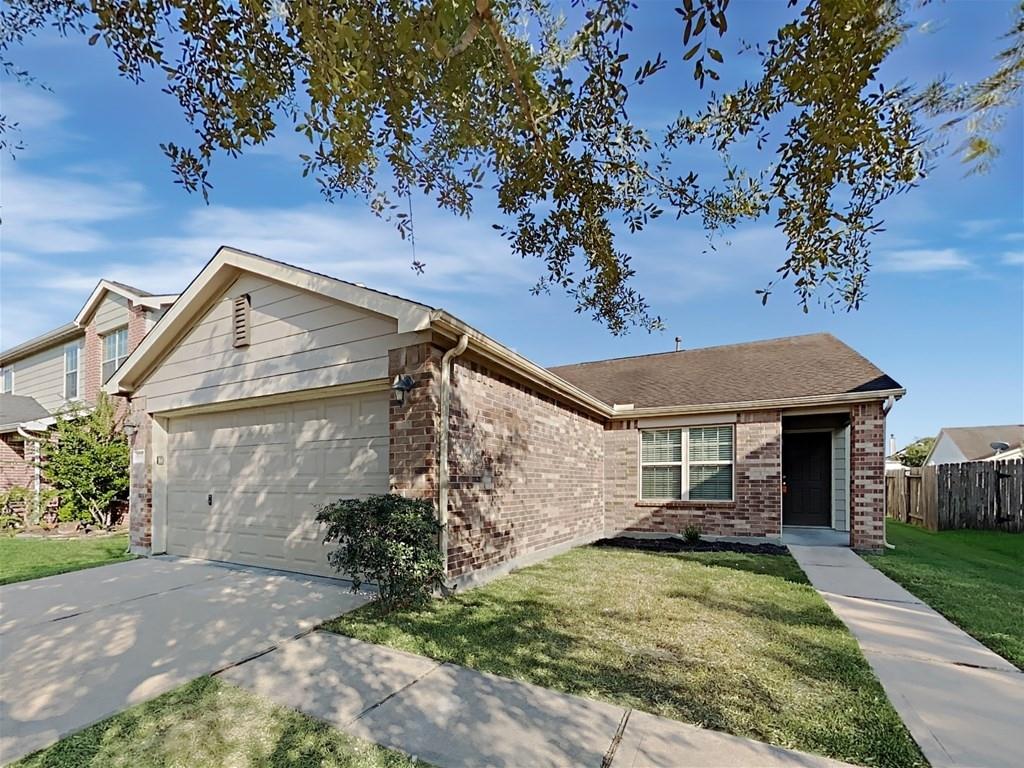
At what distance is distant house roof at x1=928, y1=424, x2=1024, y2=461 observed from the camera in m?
27.4

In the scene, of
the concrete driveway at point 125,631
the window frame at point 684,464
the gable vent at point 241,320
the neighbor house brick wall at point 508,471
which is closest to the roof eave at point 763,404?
the window frame at point 684,464

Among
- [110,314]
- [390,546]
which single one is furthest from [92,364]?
[390,546]

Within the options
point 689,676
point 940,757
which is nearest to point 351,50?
point 689,676

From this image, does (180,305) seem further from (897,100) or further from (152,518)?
(897,100)

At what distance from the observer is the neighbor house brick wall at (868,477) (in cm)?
938

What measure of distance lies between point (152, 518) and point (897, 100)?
10.8 meters

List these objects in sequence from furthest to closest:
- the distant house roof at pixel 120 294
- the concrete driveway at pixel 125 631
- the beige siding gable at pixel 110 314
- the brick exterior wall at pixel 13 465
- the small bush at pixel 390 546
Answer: the brick exterior wall at pixel 13 465 < the beige siding gable at pixel 110 314 < the distant house roof at pixel 120 294 < the small bush at pixel 390 546 < the concrete driveway at pixel 125 631

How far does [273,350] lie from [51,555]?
233 inches

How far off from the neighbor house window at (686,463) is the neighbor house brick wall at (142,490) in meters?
9.30

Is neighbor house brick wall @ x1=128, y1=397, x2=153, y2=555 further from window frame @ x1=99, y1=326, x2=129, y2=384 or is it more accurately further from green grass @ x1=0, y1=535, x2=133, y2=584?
window frame @ x1=99, y1=326, x2=129, y2=384

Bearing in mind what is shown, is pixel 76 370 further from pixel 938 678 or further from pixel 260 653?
pixel 938 678

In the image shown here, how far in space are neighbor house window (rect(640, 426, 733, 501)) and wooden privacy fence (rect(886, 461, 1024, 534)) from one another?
273 inches

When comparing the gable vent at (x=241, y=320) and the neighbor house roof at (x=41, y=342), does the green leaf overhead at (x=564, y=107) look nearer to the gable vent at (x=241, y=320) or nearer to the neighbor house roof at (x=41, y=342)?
the gable vent at (x=241, y=320)

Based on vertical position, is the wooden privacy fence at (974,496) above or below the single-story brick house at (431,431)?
below
